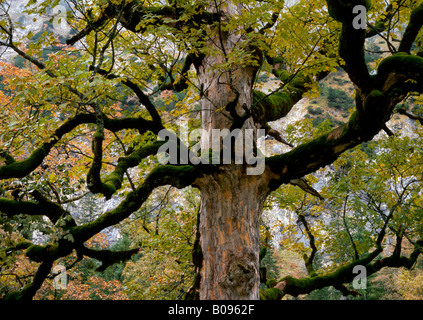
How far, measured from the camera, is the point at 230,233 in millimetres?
3447

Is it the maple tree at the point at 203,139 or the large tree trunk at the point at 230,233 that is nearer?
the maple tree at the point at 203,139

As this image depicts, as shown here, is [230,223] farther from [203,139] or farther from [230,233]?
[203,139]

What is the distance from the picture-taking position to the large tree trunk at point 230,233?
3268 mm

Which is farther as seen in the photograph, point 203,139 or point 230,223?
point 203,139

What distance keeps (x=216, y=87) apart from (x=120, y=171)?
75.1 inches

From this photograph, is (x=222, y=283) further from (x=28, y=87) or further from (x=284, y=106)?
(x=284, y=106)

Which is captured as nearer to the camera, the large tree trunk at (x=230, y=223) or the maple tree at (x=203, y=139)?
the maple tree at (x=203, y=139)

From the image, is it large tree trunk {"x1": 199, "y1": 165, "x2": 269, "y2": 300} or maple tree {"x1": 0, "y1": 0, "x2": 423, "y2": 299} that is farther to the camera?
large tree trunk {"x1": 199, "y1": 165, "x2": 269, "y2": 300}

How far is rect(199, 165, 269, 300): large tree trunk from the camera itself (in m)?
3.27

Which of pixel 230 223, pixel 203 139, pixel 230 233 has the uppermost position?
pixel 203 139

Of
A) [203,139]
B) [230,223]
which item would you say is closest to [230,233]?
[230,223]

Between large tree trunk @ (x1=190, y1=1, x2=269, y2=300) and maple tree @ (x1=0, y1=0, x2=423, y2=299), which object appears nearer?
maple tree @ (x1=0, y1=0, x2=423, y2=299)

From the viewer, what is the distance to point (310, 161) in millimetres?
3717

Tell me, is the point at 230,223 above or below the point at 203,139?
below
